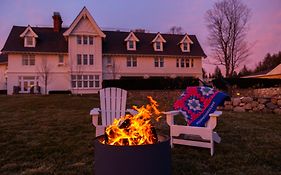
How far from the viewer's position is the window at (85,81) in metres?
23.8

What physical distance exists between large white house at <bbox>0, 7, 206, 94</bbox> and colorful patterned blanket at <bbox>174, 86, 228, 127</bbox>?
66.2ft

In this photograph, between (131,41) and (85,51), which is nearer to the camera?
(85,51)

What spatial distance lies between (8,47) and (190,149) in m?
23.7

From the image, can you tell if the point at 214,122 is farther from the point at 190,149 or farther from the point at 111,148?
the point at 111,148

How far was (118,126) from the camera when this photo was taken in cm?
252

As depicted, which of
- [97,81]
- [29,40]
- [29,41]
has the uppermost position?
[29,40]

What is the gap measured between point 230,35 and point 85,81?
18.4 meters

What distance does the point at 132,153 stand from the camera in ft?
6.89

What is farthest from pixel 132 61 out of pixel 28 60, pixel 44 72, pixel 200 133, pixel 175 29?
pixel 200 133

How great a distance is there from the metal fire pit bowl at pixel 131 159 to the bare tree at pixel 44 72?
23.1 m

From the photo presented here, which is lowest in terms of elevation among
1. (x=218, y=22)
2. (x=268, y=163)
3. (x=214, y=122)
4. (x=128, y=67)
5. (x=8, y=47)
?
(x=268, y=163)

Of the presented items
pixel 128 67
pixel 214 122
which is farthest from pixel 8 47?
pixel 214 122

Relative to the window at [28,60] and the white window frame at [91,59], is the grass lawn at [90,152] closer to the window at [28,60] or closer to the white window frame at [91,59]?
the white window frame at [91,59]

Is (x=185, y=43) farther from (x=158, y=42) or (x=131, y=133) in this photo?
(x=131, y=133)
